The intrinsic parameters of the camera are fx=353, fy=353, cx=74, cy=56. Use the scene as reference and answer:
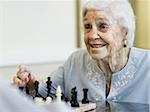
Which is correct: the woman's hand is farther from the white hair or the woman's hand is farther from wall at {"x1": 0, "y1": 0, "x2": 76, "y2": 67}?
wall at {"x1": 0, "y1": 0, "x2": 76, "y2": 67}

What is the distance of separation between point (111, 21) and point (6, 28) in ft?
4.62

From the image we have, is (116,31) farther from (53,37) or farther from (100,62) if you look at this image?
(53,37)

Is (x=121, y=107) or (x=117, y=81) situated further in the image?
(x=117, y=81)

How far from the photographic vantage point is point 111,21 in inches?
66.0

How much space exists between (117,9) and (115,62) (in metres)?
0.25

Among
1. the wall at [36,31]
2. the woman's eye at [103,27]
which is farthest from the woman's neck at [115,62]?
the wall at [36,31]

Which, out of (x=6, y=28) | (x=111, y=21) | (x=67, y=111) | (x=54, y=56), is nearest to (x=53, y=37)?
(x=54, y=56)

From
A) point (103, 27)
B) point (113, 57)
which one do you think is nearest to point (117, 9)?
point (103, 27)

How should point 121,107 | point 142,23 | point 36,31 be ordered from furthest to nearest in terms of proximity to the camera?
1. point 142,23
2. point 36,31
3. point 121,107

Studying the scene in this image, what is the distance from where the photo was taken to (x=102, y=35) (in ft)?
5.56

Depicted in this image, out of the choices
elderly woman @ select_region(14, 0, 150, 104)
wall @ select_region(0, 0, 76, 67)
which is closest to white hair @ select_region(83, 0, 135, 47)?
elderly woman @ select_region(14, 0, 150, 104)

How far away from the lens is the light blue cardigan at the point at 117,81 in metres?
1.68

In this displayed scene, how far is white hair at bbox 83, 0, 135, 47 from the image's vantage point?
166 cm

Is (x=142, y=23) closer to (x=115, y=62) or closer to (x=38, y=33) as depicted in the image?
(x=38, y=33)
